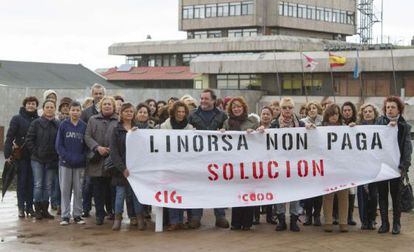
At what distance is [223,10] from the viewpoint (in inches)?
3184

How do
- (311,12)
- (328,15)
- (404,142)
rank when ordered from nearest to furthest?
(404,142) < (311,12) < (328,15)

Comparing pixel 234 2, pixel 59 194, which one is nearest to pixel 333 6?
pixel 234 2

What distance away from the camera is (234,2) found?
7981 centimetres

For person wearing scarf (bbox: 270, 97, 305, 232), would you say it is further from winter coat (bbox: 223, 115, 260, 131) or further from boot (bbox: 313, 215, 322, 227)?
boot (bbox: 313, 215, 322, 227)

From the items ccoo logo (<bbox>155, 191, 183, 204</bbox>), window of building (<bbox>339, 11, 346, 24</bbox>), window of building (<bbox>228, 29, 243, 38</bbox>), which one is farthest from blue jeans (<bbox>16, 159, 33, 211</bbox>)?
window of building (<bbox>339, 11, 346, 24</bbox>)

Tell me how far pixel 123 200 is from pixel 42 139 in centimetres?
177

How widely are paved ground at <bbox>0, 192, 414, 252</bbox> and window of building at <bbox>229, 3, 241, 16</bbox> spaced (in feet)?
227

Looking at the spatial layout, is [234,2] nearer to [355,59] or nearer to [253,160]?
[355,59]

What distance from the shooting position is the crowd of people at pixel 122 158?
36.2 ft

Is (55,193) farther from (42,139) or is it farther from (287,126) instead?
(287,126)

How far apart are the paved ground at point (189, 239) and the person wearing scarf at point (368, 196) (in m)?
0.22

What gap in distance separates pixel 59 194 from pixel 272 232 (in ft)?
12.7

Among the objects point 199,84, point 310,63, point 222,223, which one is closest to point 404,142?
point 222,223

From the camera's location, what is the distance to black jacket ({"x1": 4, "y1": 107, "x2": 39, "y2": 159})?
12055mm
